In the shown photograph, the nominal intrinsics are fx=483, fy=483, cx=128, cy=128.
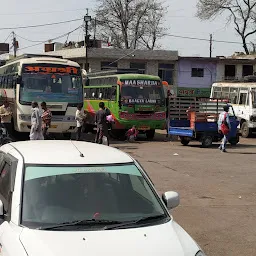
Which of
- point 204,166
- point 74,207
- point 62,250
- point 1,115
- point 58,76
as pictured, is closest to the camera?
point 62,250

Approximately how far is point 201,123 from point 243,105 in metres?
7.01

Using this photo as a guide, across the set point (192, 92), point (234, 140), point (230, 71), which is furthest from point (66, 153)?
point (230, 71)

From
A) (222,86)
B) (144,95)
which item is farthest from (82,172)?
(222,86)

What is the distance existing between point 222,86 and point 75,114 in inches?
484

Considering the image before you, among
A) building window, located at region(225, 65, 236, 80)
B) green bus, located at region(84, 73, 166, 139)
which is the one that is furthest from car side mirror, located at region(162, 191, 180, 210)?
building window, located at region(225, 65, 236, 80)

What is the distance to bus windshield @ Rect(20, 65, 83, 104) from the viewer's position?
60.6 feet

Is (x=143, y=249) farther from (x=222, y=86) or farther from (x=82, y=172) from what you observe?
(x=222, y=86)

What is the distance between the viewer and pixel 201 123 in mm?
18984

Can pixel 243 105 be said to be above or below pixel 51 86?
below

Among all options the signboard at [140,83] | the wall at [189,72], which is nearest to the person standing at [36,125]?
the signboard at [140,83]

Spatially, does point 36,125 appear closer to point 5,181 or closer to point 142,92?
point 142,92

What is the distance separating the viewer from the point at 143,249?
3623mm

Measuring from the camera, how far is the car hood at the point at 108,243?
139 inches

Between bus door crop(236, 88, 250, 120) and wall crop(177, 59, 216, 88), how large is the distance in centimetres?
1938
